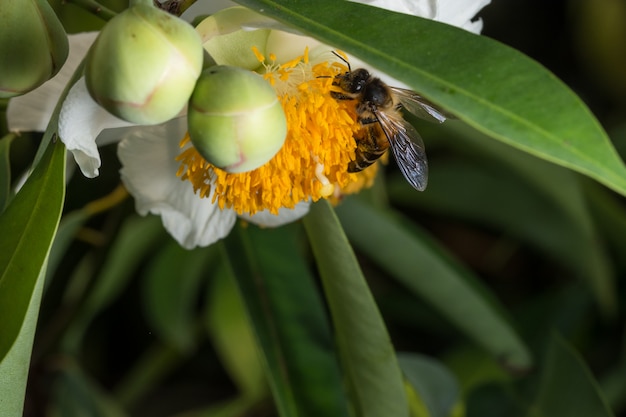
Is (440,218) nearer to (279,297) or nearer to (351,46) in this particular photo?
(279,297)

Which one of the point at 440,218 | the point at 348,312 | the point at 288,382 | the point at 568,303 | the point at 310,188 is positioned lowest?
the point at 440,218

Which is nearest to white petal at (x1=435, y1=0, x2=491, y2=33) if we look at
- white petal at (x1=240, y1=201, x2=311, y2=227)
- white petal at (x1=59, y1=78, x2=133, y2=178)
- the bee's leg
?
the bee's leg

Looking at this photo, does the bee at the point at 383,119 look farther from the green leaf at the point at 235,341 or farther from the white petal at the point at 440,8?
the green leaf at the point at 235,341

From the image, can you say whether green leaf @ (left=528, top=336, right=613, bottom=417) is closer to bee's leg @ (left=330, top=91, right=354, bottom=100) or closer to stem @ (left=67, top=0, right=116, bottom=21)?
bee's leg @ (left=330, top=91, right=354, bottom=100)

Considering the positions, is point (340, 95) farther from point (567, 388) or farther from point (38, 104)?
point (567, 388)

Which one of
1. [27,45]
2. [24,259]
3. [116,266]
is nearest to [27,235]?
[24,259]

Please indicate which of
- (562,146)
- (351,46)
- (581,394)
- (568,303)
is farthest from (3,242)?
(568,303)

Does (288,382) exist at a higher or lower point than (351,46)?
lower
